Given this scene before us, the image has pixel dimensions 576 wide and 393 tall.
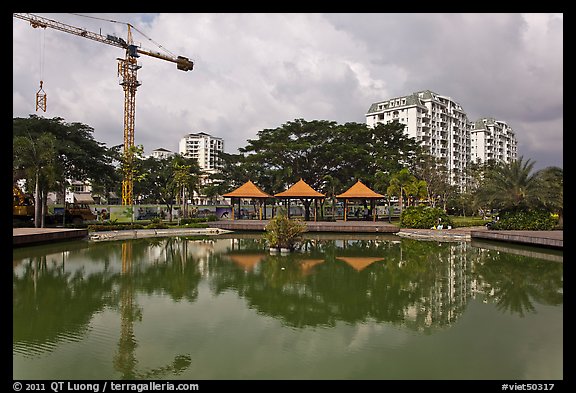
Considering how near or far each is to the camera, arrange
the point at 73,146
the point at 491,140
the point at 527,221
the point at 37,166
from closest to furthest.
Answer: the point at 37,166
the point at 527,221
the point at 73,146
the point at 491,140

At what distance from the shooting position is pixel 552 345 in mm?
6176

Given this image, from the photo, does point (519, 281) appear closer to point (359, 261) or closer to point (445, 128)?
point (359, 261)

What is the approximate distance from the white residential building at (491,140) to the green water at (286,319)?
83.2m

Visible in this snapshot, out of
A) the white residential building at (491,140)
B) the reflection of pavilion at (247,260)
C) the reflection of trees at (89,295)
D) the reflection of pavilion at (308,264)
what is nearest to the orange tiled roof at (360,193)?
the reflection of pavilion at (247,260)

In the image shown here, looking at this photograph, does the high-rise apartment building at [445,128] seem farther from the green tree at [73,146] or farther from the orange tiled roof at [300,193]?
the green tree at [73,146]

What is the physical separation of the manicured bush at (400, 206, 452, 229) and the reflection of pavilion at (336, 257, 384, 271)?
11.9 metres

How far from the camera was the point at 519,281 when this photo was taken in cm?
1120

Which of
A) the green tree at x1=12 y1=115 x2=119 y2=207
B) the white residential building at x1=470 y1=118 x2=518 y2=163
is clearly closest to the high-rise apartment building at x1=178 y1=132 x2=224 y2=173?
the white residential building at x1=470 y1=118 x2=518 y2=163

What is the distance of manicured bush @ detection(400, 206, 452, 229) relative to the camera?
85.3 ft

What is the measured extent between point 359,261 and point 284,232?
3.62 m

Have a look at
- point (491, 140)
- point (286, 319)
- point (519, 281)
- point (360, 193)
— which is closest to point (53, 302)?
point (286, 319)

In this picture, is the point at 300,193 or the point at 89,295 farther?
the point at 300,193

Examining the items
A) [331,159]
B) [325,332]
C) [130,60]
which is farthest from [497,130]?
[325,332]
